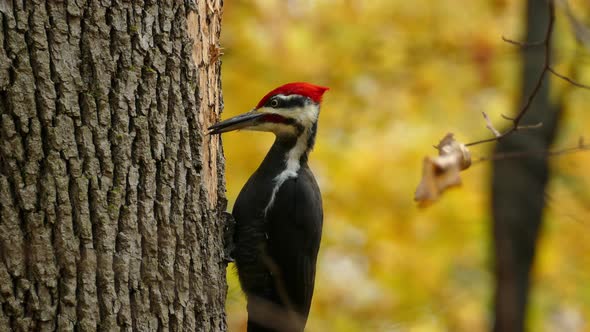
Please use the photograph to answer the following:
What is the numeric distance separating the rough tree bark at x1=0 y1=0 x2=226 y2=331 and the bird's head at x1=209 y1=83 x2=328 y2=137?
0.73 m

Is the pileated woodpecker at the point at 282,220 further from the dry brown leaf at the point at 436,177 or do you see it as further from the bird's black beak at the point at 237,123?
the dry brown leaf at the point at 436,177

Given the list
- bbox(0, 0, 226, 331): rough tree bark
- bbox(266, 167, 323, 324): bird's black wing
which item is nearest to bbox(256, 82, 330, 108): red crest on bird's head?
bbox(266, 167, 323, 324): bird's black wing

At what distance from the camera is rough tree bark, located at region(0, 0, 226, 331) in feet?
6.89

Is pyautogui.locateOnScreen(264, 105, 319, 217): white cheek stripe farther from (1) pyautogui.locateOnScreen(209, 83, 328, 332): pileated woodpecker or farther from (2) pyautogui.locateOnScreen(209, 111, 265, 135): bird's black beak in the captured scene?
(2) pyautogui.locateOnScreen(209, 111, 265, 135): bird's black beak

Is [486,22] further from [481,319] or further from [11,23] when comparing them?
[11,23]

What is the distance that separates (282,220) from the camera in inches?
135

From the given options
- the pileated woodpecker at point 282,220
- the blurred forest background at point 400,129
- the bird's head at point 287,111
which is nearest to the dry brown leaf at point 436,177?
the bird's head at point 287,111

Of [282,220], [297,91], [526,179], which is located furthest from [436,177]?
[526,179]

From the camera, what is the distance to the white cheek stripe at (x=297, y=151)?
339cm

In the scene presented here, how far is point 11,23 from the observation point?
6.89 ft

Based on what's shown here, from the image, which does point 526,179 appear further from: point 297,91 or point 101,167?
point 101,167

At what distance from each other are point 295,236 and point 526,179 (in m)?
2.88

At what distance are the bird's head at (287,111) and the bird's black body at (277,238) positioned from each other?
0.08m

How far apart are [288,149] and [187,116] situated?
1.10 meters
